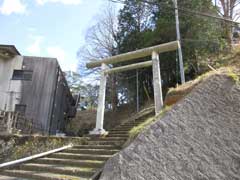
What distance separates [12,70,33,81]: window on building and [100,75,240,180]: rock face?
12.9 metres

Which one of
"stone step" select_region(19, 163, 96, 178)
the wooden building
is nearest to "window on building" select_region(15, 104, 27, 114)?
the wooden building

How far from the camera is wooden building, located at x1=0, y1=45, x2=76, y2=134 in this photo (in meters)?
14.6

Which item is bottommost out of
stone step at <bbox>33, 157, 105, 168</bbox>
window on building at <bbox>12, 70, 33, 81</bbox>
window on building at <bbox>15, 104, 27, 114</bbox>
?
stone step at <bbox>33, 157, 105, 168</bbox>

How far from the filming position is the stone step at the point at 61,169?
4993 mm

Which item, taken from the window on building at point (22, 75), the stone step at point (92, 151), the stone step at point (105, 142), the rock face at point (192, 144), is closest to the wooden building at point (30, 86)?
the window on building at point (22, 75)

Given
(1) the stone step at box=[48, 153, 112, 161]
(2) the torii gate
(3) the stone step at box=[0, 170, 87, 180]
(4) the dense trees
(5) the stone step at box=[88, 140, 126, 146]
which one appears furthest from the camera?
(4) the dense trees

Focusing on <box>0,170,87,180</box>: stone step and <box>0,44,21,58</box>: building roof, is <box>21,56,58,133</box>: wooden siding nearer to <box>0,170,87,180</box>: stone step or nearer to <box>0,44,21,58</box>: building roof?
<box>0,44,21,58</box>: building roof

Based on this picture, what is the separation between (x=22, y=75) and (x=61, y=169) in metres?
11.5

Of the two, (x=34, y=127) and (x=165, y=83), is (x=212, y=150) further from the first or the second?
(x=165, y=83)

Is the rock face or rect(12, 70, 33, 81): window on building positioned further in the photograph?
rect(12, 70, 33, 81): window on building

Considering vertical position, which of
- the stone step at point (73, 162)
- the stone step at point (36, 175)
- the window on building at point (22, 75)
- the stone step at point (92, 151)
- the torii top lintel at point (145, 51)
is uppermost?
the window on building at point (22, 75)

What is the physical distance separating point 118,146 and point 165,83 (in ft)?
40.2

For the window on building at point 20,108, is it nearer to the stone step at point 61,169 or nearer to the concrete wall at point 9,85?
the concrete wall at point 9,85

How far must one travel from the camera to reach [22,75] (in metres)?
15.3
